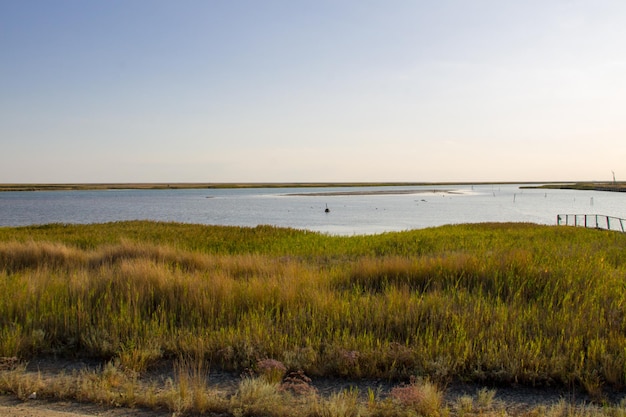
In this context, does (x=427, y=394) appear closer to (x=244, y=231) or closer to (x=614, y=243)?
(x=614, y=243)

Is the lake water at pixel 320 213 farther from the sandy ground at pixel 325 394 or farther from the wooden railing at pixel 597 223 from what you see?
the sandy ground at pixel 325 394

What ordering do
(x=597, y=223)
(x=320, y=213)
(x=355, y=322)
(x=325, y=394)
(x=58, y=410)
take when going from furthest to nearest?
(x=320, y=213) < (x=597, y=223) < (x=355, y=322) < (x=325, y=394) < (x=58, y=410)

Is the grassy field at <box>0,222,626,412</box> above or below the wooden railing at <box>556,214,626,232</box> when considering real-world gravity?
above

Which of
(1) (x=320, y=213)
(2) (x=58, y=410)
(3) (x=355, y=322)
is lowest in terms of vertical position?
(1) (x=320, y=213)

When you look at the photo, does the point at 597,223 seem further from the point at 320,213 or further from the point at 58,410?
the point at 58,410

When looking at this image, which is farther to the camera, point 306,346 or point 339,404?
point 306,346

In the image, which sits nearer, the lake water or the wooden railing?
the wooden railing

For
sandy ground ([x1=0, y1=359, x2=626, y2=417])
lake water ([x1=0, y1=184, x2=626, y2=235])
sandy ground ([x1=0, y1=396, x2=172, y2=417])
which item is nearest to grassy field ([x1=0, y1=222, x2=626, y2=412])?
sandy ground ([x1=0, y1=359, x2=626, y2=417])

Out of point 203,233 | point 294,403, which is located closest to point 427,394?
point 294,403

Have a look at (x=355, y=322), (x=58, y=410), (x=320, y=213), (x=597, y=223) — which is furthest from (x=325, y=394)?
(x=320, y=213)

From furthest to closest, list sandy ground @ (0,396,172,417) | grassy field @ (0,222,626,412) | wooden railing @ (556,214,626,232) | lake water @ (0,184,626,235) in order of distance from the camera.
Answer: lake water @ (0,184,626,235)
wooden railing @ (556,214,626,232)
grassy field @ (0,222,626,412)
sandy ground @ (0,396,172,417)

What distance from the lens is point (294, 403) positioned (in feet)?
16.0

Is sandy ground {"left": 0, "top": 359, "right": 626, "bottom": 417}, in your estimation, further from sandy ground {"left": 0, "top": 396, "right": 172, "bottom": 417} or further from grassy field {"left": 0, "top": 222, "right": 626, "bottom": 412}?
grassy field {"left": 0, "top": 222, "right": 626, "bottom": 412}

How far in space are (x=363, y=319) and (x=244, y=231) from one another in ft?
75.1
